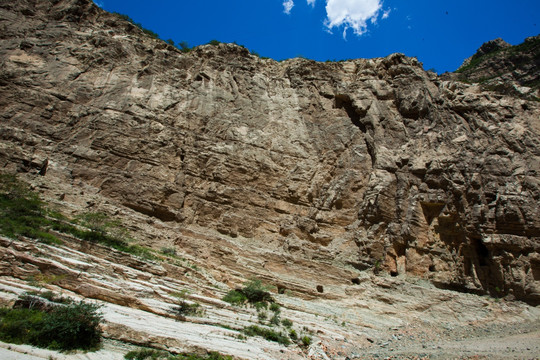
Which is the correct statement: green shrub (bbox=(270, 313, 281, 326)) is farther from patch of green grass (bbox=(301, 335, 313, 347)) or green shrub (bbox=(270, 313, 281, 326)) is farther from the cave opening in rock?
the cave opening in rock

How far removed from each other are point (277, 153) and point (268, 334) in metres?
14.7

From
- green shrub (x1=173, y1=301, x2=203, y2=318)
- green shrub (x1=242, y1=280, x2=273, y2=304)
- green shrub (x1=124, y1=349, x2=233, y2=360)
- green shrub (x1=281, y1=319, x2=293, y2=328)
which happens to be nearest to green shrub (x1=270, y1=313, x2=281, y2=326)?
green shrub (x1=281, y1=319, x2=293, y2=328)

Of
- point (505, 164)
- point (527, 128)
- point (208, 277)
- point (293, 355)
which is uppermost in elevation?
point (527, 128)

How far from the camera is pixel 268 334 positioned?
12656 millimetres

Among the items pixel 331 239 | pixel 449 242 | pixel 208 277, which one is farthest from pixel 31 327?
pixel 449 242

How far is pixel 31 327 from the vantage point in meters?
8.11

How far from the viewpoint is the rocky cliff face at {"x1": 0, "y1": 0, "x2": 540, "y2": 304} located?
65.8ft

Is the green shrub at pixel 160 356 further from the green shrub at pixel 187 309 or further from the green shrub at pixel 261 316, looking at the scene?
the green shrub at pixel 261 316

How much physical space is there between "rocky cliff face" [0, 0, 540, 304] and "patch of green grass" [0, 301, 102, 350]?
10.5 metres

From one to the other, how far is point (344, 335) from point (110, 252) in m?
11.2

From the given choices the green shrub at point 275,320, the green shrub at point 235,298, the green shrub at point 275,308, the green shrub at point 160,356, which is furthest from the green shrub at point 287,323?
the green shrub at point 160,356

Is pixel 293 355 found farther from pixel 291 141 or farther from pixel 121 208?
pixel 291 141

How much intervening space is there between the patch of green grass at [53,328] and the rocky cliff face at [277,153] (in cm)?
1045

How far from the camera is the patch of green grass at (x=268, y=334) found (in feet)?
41.0
